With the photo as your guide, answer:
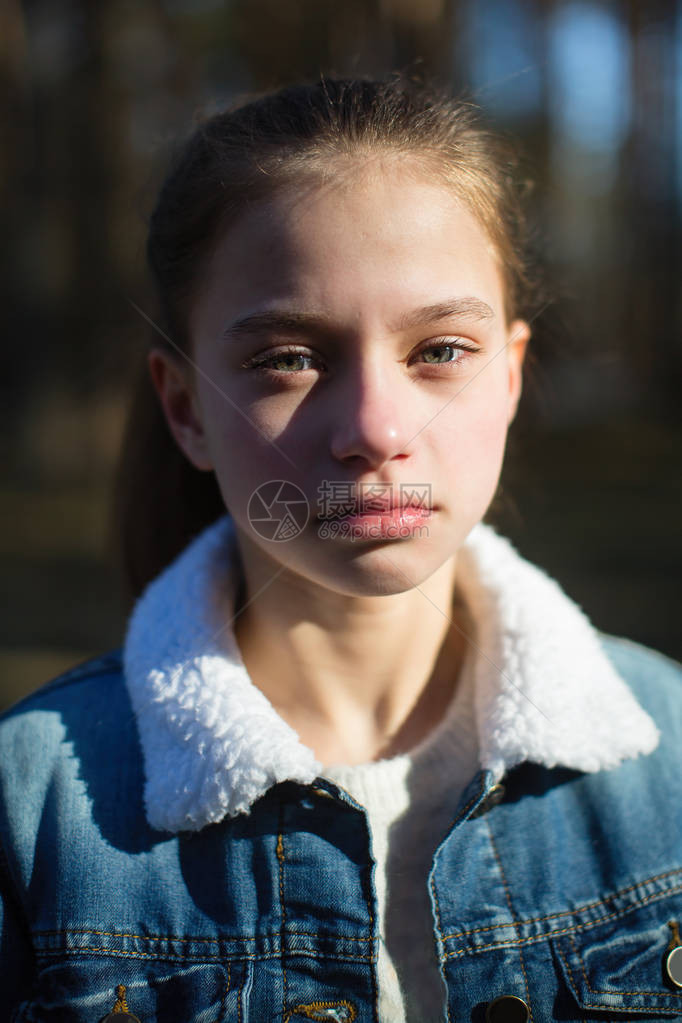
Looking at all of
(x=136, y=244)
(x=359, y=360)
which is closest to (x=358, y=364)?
(x=359, y=360)

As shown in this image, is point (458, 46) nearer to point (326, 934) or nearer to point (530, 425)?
point (530, 425)

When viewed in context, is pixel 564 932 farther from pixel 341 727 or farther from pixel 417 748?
pixel 341 727

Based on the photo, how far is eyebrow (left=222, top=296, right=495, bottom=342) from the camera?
121 centimetres

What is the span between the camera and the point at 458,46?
8758 millimetres

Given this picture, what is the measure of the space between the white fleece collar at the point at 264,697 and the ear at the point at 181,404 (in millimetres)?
207

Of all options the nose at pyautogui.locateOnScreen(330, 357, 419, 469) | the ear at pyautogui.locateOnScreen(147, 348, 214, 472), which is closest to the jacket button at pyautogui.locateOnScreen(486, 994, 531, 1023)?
the nose at pyautogui.locateOnScreen(330, 357, 419, 469)

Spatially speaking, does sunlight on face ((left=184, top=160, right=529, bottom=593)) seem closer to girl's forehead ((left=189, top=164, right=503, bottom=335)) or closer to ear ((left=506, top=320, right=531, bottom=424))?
girl's forehead ((left=189, top=164, right=503, bottom=335))

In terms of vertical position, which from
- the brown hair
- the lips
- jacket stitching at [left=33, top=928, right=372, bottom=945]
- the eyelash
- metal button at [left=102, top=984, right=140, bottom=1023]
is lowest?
metal button at [left=102, top=984, right=140, bottom=1023]

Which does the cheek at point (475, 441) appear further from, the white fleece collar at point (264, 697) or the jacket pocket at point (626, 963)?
the jacket pocket at point (626, 963)

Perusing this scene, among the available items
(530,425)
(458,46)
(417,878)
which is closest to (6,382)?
(458,46)

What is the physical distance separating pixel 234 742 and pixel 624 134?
1090 cm

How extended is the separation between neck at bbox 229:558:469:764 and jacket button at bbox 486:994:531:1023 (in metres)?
0.38

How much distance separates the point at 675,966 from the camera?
1269 mm

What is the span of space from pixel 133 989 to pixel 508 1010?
1.71 feet
